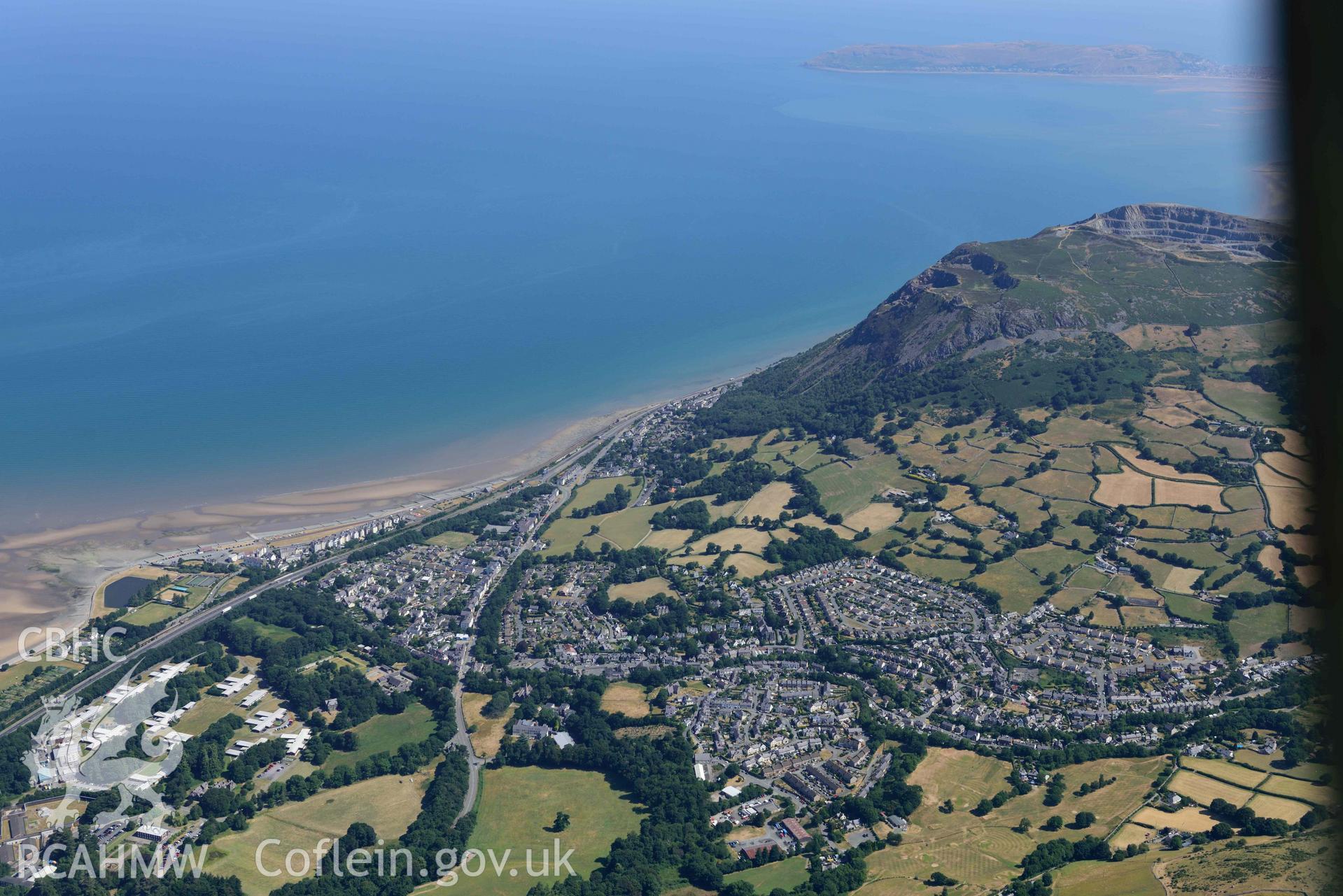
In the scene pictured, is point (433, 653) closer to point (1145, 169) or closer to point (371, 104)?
point (1145, 169)

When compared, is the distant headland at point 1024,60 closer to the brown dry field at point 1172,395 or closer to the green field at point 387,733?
the brown dry field at point 1172,395

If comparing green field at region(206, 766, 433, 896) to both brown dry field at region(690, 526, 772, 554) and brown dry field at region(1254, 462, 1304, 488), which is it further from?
brown dry field at region(1254, 462, 1304, 488)

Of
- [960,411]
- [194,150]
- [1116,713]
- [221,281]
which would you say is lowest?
[1116,713]

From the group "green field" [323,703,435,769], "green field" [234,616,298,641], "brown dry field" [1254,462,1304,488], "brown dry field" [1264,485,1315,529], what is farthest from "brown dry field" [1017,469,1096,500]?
"green field" [234,616,298,641]

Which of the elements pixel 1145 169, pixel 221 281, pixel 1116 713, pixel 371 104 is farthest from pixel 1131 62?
pixel 1116 713

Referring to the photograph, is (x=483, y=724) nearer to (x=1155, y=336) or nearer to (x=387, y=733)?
(x=387, y=733)

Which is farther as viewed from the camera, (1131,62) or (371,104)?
(1131,62)

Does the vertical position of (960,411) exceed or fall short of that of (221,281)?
it falls short
